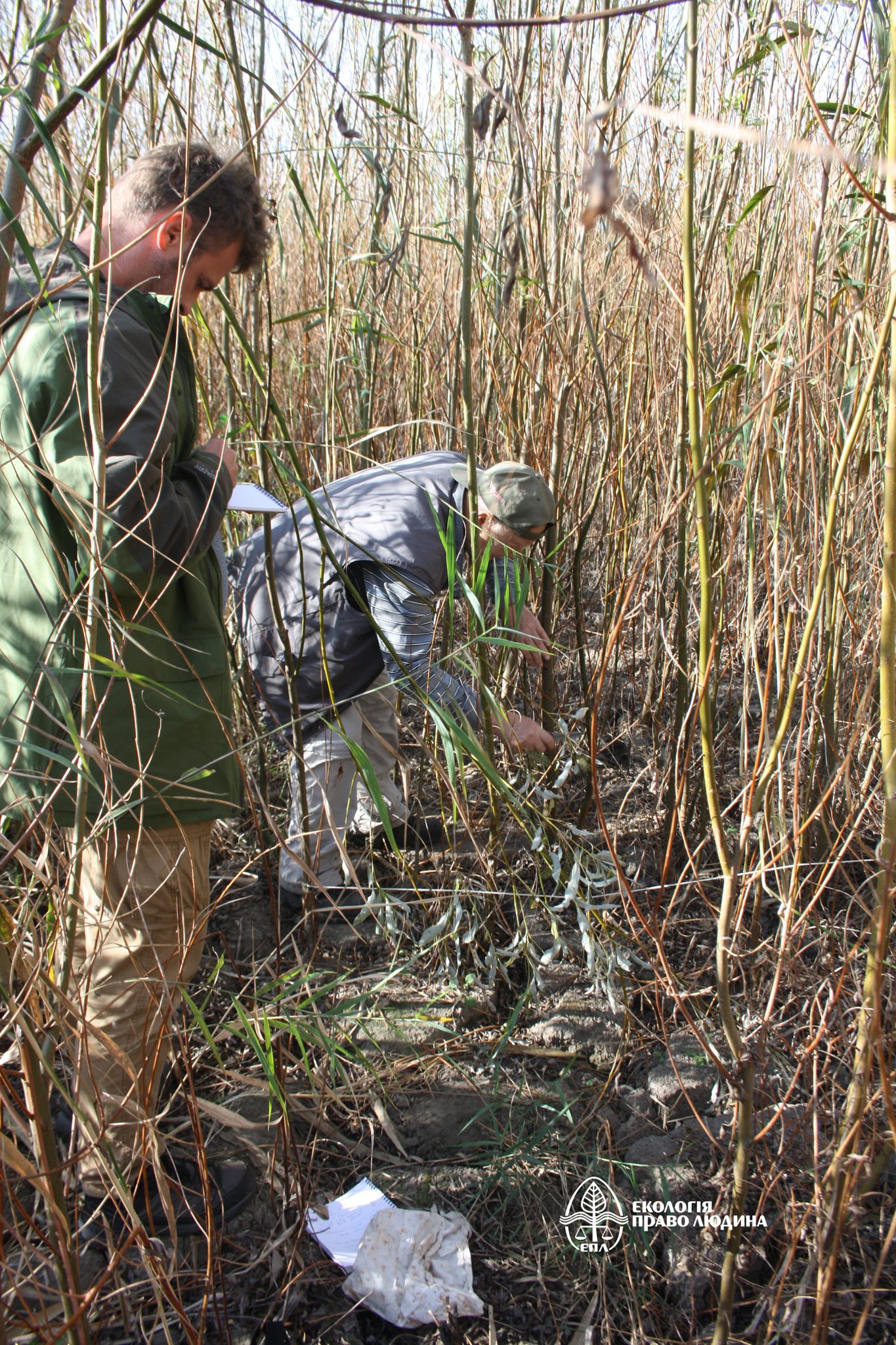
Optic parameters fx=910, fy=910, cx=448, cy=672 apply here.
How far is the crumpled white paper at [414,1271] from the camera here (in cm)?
124

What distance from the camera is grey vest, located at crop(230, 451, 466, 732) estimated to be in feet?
6.07

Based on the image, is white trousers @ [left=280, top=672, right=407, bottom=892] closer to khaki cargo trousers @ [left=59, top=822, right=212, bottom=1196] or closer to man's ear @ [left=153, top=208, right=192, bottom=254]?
khaki cargo trousers @ [left=59, top=822, right=212, bottom=1196]

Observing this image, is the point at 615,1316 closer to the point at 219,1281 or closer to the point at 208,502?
the point at 219,1281

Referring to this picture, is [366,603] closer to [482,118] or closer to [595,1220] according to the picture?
[482,118]

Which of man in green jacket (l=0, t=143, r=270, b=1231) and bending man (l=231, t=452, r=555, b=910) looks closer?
man in green jacket (l=0, t=143, r=270, b=1231)

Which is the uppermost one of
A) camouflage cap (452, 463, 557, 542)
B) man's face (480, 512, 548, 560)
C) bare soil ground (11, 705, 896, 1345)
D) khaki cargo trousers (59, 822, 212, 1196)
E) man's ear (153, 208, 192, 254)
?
man's ear (153, 208, 192, 254)

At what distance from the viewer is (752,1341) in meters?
1.19

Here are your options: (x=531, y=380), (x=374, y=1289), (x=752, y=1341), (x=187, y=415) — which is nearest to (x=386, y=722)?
(x=531, y=380)

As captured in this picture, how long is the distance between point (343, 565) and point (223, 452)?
0.47 metres

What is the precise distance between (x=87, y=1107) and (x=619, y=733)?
5.31 feet

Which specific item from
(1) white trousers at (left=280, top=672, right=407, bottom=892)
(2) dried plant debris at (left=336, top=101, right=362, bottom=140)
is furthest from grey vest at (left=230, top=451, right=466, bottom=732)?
(2) dried plant debris at (left=336, top=101, right=362, bottom=140)

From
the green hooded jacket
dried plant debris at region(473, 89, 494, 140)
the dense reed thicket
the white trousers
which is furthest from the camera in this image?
the white trousers

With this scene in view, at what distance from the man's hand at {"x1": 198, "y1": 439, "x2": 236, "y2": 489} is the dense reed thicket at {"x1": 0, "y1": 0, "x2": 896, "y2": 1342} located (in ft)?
0.21

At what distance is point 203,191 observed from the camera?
1.20m
